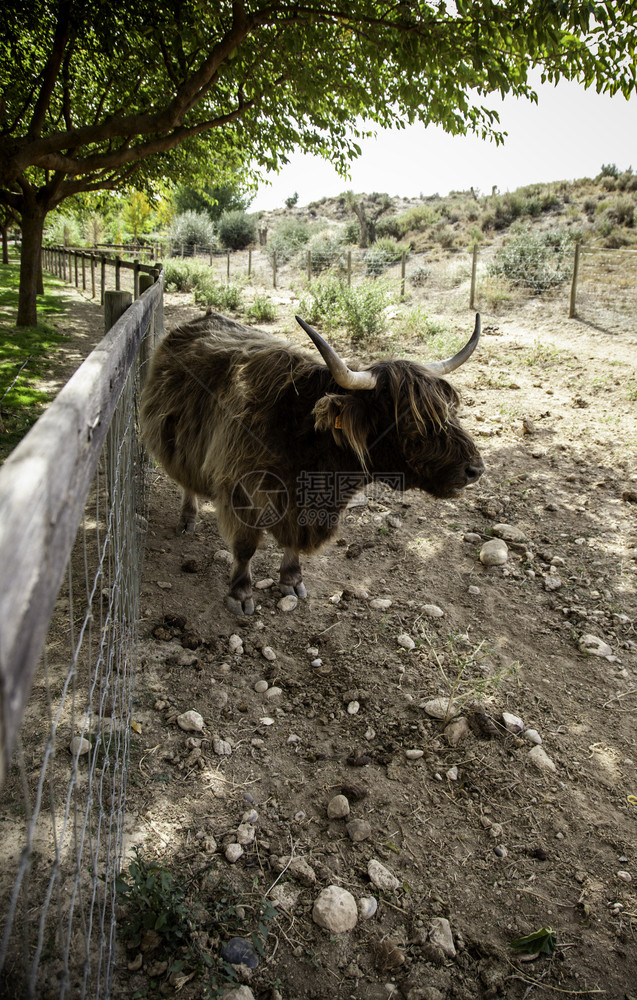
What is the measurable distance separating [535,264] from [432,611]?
17681mm

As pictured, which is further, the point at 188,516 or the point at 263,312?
the point at 263,312

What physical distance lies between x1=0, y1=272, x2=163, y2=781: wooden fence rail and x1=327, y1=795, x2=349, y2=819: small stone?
80.5 inches

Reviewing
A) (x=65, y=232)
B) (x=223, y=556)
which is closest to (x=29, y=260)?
(x=223, y=556)

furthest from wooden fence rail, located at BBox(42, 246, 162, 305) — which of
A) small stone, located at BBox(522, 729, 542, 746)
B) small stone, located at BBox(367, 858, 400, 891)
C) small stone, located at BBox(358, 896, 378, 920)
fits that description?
small stone, located at BBox(358, 896, 378, 920)

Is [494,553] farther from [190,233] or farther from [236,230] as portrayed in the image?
[236,230]

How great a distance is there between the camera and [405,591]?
13.7ft

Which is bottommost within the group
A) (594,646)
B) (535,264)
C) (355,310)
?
(594,646)

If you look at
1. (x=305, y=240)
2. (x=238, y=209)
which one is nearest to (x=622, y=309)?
(x=305, y=240)

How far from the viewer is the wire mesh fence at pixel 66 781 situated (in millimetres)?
734

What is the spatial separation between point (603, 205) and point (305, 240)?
1951 centimetres

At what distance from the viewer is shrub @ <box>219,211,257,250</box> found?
4700 centimetres

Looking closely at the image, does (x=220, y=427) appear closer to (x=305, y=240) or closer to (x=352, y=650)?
(x=352, y=650)

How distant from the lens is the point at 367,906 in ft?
6.89

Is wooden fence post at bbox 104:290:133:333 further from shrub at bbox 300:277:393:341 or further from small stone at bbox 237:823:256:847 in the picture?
shrub at bbox 300:277:393:341
